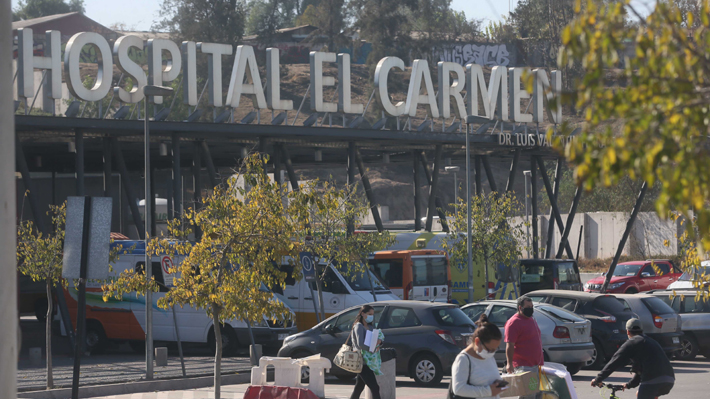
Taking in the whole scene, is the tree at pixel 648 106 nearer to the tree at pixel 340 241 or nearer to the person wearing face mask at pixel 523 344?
the person wearing face mask at pixel 523 344

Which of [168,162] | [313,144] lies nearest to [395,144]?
[313,144]

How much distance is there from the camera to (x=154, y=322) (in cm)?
2198

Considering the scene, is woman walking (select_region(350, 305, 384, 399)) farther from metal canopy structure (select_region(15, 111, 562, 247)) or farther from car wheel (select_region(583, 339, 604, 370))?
metal canopy structure (select_region(15, 111, 562, 247))

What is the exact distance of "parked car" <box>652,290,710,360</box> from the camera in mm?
20625

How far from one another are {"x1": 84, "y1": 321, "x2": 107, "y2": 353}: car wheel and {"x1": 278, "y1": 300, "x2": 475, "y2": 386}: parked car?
25.7 ft

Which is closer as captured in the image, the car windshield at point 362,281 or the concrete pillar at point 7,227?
the concrete pillar at point 7,227

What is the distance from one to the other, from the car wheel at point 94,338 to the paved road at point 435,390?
Answer: 7035mm

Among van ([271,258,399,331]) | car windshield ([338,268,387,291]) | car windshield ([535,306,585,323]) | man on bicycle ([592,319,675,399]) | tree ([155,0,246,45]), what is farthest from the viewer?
tree ([155,0,246,45])

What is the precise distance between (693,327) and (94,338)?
48.5 feet

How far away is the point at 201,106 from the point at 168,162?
4447cm

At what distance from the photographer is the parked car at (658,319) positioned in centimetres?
1936

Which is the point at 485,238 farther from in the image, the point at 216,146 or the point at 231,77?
the point at 216,146

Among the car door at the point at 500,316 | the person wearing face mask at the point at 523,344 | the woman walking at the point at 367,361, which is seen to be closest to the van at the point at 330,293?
the car door at the point at 500,316

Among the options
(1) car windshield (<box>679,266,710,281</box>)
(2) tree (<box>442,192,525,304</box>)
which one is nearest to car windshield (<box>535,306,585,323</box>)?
(1) car windshield (<box>679,266,710,281</box>)
